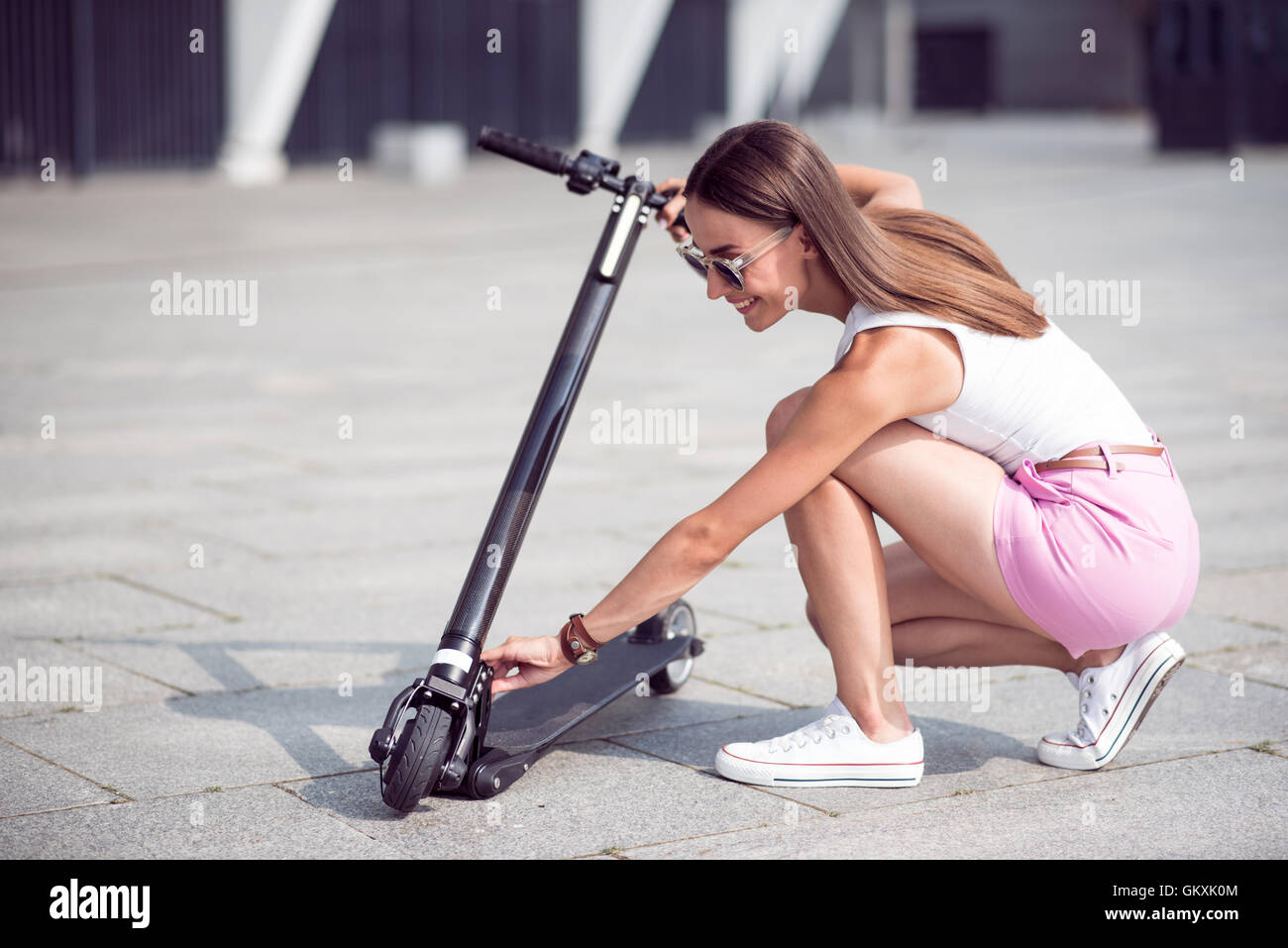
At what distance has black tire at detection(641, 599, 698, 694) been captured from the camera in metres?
3.87

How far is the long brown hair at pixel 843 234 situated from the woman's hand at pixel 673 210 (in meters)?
0.40

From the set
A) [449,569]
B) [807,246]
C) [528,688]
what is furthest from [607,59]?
[807,246]

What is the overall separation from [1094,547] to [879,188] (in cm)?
107

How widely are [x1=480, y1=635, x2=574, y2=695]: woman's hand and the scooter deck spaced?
0.15 metres

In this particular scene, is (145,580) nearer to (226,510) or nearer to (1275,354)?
(226,510)

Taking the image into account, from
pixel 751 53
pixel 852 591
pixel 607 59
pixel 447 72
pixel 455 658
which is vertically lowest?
pixel 455 658

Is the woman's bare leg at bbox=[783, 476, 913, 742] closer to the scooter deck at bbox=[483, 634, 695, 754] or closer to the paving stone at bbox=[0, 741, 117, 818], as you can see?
the scooter deck at bbox=[483, 634, 695, 754]

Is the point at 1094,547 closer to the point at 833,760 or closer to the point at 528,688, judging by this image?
the point at 833,760

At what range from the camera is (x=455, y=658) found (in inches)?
122
